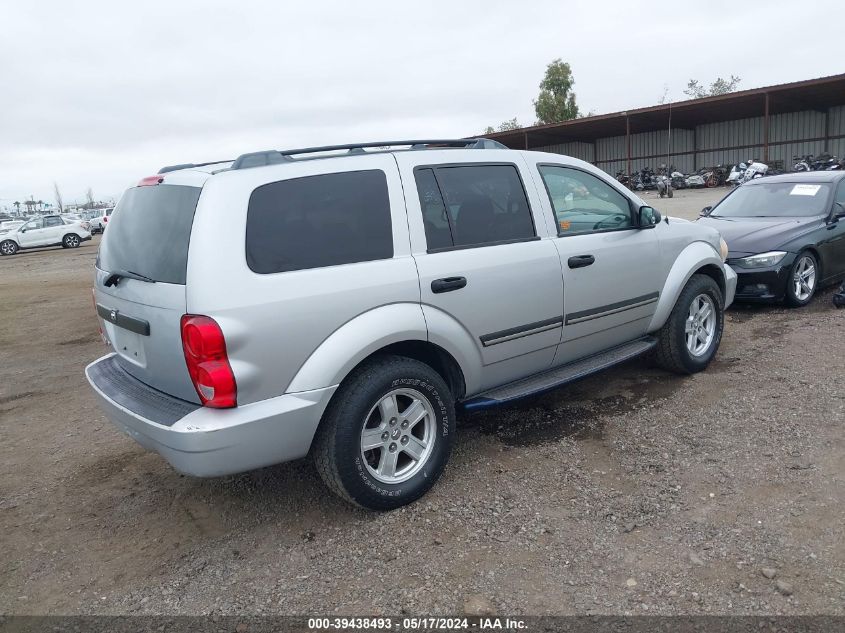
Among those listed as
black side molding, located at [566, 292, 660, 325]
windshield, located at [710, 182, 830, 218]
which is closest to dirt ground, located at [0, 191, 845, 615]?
black side molding, located at [566, 292, 660, 325]

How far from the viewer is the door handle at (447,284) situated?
11.1 feet

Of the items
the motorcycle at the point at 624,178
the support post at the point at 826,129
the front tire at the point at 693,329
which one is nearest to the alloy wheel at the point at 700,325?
the front tire at the point at 693,329

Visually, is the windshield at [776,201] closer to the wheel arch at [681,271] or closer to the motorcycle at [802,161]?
the wheel arch at [681,271]

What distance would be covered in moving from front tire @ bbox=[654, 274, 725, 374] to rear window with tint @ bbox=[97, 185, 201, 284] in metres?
3.57

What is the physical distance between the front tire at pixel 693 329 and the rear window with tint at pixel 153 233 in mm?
3566

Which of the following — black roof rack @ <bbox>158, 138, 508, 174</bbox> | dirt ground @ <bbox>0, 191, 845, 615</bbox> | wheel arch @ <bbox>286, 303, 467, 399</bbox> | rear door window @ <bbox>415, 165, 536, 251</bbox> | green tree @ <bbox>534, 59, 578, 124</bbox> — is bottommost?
dirt ground @ <bbox>0, 191, 845, 615</bbox>

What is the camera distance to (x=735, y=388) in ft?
15.6

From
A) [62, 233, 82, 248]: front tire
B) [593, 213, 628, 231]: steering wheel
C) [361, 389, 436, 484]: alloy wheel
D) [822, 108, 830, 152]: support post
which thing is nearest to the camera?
[361, 389, 436, 484]: alloy wheel

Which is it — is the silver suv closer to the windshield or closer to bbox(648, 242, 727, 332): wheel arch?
bbox(648, 242, 727, 332): wheel arch

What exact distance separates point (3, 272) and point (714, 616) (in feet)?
68.9

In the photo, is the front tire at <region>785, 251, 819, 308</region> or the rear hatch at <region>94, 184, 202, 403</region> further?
the front tire at <region>785, 251, 819, 308</region>

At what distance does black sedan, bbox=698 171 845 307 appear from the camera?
6918mm

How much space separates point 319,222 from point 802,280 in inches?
244

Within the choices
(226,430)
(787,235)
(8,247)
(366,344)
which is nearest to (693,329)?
(787,235)
